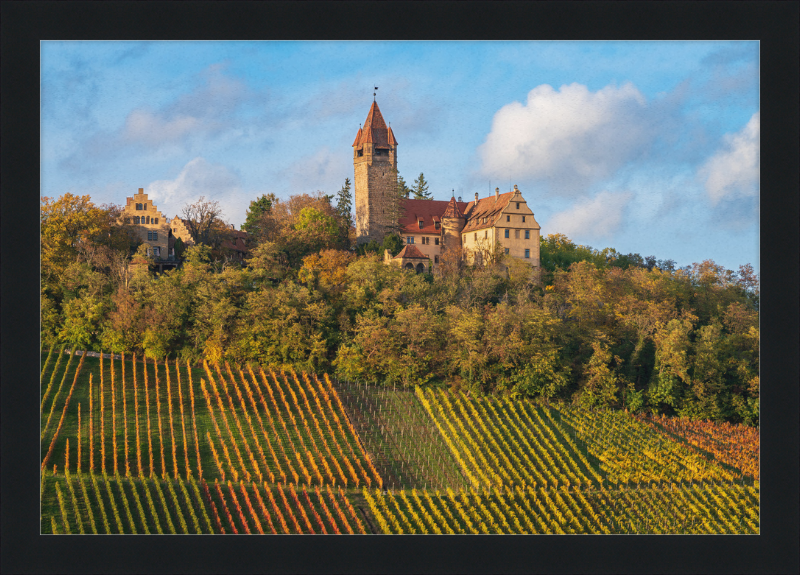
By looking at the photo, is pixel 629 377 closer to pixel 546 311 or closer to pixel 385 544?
pixel 546 311

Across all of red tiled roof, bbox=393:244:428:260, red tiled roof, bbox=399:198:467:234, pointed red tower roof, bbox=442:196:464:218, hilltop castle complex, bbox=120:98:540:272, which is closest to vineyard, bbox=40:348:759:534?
hilltop castle complex, bbox=120:98:540:272

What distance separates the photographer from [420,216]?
4378 cm

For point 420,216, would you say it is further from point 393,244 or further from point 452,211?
point 393,244

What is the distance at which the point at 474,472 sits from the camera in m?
21.8

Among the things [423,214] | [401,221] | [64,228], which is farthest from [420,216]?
[64,228]

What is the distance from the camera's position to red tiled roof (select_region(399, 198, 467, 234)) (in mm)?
42906

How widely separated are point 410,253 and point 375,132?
9.32 m

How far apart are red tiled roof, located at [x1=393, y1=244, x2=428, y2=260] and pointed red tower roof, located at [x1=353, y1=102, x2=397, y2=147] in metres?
7.82

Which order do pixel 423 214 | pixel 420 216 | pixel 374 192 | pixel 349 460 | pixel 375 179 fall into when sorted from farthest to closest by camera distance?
pixel 423 214 → pixel 420 216 → pixel 375 179 → pixel 374 192 → pixel 349 460

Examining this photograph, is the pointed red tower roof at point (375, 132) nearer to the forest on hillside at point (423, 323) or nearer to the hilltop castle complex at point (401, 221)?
the hilltop castle complex at point (401, 221)

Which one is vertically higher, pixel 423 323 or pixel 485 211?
pixel 485 211

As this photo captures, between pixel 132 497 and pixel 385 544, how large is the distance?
8.44 metres

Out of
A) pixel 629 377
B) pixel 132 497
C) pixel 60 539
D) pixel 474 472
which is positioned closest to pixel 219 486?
pixel 132 497

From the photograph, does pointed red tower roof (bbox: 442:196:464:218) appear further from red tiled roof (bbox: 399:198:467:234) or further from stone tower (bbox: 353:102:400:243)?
stone tower (bbox: 353:102:400:243)
